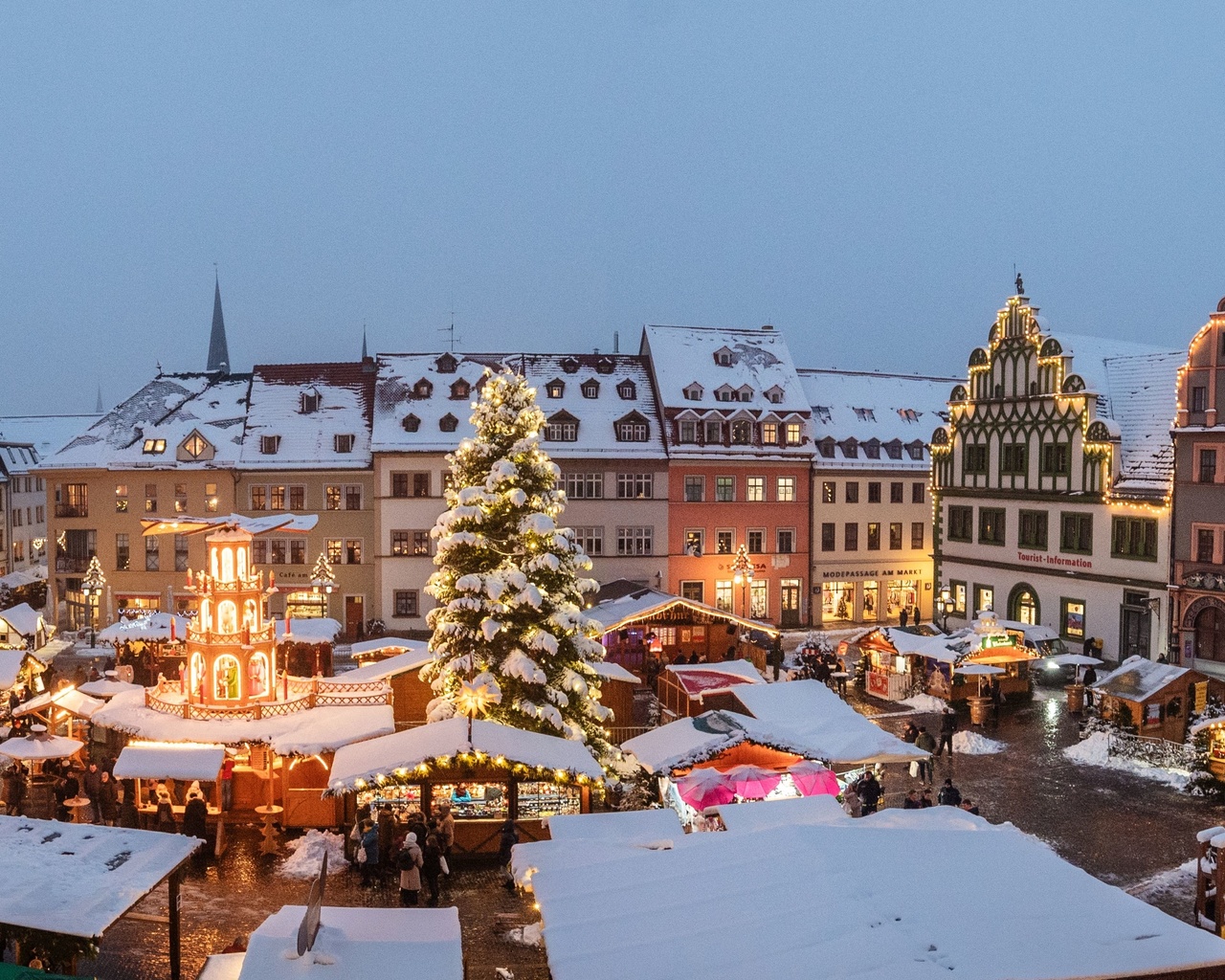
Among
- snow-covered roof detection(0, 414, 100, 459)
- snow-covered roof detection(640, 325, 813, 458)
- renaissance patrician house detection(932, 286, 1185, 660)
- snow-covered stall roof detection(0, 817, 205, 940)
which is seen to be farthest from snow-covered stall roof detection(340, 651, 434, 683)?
snow-covered roof detection(0, 414, 100, 459)

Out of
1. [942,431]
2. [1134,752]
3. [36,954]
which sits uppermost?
[942,431]

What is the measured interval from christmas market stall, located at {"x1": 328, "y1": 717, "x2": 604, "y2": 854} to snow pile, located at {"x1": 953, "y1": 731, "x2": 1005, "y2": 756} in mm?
12684

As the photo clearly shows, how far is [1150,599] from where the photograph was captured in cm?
3716

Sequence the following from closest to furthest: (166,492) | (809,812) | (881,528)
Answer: (809,812), (166,492), (881,528)

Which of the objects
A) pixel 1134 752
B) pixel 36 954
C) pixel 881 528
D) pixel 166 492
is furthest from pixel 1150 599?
pixel 166 492

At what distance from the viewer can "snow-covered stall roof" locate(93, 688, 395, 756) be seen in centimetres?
2148

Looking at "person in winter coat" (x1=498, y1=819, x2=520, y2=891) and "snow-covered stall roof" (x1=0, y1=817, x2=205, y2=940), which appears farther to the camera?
"person in winter coat" (x1=498, y1=819, x2=520, y2=891)

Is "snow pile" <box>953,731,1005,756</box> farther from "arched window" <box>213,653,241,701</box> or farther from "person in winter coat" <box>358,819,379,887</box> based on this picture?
"arched window" <box>213,653,241,701</box>

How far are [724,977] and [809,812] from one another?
6.05 metres

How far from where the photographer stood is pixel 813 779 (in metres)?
20.3

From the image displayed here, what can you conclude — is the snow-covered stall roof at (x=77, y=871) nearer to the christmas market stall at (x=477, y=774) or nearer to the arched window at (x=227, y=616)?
the christmas market stall at (x=477, y=774)

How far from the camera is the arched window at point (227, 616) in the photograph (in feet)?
82.1

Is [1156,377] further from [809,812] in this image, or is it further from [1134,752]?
[809,812]

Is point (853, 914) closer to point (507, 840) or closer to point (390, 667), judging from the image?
point (507, 840)
